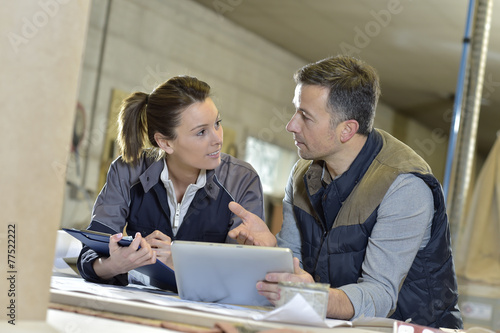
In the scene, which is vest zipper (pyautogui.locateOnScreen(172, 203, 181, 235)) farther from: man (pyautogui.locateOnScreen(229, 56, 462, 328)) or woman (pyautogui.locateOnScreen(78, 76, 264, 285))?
man (pyautogui.locateOnScreen(229, 56, 462, 328))

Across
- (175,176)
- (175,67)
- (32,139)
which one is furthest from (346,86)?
(175,67)

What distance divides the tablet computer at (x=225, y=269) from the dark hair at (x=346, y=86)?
2.23 ft

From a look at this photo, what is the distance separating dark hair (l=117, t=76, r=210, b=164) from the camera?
2.01 meters

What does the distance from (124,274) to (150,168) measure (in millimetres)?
394

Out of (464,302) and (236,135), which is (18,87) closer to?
(464,302)

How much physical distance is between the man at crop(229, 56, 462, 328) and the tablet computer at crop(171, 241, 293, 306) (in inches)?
1.8

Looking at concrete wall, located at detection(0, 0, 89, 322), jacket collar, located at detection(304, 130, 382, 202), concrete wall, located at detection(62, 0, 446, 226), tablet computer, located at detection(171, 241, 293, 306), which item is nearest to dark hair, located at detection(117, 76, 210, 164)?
jacket collar, located at detection(304, 130, 382, 202)

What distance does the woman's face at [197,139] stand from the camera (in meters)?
1.95

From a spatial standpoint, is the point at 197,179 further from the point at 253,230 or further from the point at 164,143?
the point at 253,230

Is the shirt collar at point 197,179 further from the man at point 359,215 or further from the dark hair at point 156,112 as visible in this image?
the man at point 359,215

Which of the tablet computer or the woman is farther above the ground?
the woman

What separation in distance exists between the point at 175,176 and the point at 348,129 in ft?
1.94

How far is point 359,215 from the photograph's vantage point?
164 cm

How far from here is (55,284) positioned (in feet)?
4.43
